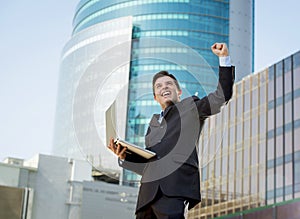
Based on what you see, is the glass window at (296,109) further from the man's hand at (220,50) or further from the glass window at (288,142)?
the man's hand at (220,50)

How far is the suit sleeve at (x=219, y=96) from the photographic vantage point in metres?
5.47

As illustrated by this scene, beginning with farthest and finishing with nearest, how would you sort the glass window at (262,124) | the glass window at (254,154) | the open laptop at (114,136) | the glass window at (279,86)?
the glass window at (254,154) → the glass window at (262,124) → the glass window at (279,86) → the open laptop at (114,136)

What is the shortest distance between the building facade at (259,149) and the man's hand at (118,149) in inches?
1344

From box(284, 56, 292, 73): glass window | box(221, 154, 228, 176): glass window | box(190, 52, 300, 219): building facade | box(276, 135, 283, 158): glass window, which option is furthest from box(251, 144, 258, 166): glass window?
box(284, 56, 292, 73): glass window

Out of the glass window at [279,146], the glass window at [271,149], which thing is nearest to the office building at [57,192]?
the glass window at [271,149]

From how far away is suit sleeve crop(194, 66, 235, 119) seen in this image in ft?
17.9

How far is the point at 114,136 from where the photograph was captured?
571 cm

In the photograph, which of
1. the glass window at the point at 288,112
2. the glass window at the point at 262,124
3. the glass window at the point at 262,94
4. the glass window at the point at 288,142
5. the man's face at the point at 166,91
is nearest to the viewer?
the man's face at the point at 166,91

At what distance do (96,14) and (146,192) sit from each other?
101 m

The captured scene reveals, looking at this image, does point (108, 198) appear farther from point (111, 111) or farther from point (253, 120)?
point (111, 111)

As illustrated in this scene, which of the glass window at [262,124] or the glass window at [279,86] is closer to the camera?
the glass window at [279,86]

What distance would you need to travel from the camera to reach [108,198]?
2313 inches

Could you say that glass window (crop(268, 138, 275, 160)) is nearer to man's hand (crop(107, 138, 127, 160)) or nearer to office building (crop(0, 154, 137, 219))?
office building (crop(0, 154, 137, 219))

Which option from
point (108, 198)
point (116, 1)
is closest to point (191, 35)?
point (116, 1)
